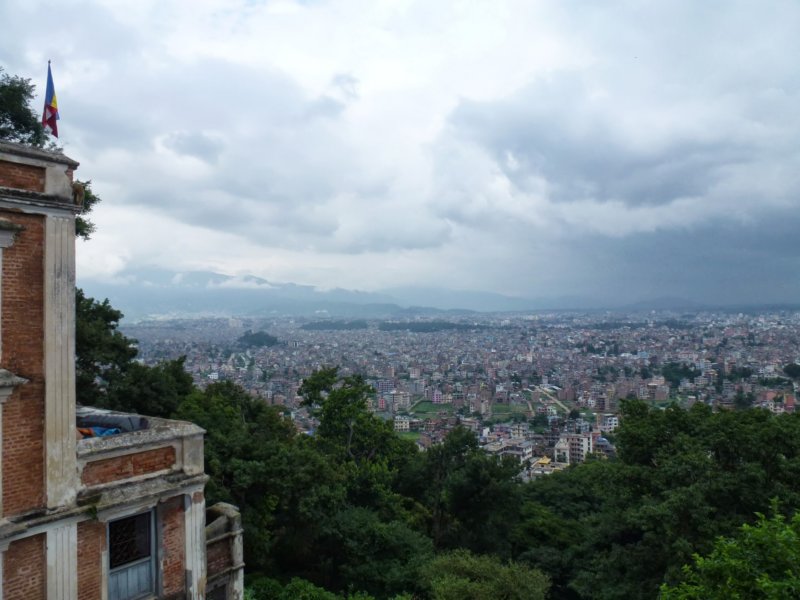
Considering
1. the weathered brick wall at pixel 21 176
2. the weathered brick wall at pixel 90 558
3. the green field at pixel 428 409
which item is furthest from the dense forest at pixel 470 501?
the green field at pixel 428 409

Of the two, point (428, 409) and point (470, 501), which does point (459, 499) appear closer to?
point (470, 501)

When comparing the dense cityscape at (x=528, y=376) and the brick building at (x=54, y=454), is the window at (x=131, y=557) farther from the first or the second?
the dense cityscape at (x=528, y=376)

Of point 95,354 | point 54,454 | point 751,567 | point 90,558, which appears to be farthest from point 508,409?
point 54,454

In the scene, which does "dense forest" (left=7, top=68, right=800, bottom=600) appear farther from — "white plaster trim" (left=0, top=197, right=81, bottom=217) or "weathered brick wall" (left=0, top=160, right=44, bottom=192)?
"weathered brick wall" (left=0, top=160, right=44, bottom=192)

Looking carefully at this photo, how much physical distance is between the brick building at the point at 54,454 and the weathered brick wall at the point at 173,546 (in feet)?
0.08

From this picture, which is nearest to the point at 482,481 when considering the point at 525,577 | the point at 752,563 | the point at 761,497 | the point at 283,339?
the point at 525,577

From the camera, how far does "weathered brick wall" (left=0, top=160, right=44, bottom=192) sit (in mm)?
5953

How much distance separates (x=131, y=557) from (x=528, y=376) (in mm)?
113749

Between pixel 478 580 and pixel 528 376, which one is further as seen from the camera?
pixel 528 376

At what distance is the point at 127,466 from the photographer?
671 centimetres

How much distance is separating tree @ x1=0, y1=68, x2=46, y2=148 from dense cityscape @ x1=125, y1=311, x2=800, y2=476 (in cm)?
2997

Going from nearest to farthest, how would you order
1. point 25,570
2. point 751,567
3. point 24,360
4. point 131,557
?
point 25,570
point 24,360
point 131,557
point 751,567

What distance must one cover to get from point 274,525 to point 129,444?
28.2 feet

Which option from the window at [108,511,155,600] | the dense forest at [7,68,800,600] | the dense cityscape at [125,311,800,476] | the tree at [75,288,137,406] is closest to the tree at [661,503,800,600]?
the dense forest at [7,68,800,600]
